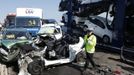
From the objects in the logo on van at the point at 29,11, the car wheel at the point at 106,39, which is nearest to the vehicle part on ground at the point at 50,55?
the car wheel at the point at 106,39

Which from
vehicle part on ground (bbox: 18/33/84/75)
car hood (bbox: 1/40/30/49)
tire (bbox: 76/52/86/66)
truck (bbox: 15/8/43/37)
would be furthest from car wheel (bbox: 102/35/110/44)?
car hood (bbox: 1/40/30/49)

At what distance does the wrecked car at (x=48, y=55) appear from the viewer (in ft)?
38.5

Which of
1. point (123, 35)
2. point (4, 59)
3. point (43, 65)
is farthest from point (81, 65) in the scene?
point (123, 35)

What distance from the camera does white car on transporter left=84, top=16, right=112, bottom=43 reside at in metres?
20.4

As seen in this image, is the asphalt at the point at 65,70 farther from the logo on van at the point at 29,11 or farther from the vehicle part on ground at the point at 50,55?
the logo on van at the point at 29,11

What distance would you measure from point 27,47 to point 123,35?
7498mm

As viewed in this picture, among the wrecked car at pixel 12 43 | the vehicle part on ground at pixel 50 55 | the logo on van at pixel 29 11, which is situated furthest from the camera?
the logo on van at pixel 29 11

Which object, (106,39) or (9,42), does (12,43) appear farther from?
(106,39)

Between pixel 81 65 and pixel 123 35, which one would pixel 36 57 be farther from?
pixel 123 35

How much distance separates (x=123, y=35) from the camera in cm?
1839

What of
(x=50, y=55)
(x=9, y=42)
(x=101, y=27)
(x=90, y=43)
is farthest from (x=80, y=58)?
(x=101, y=27)

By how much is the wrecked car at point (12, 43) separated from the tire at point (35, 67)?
1286mm

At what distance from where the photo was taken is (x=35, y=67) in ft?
38.5

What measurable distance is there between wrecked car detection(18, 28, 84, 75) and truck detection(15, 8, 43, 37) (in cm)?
789
